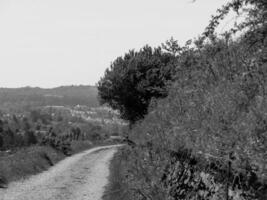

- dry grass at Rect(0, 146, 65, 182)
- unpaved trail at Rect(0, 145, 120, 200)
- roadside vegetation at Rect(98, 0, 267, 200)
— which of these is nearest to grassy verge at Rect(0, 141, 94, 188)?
dry grass at Rect(0, 146, 65, 182)

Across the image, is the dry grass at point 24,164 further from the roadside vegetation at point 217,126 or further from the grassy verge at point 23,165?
the roadside vegetation at point 217,126

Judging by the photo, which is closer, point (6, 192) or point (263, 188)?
point (263, 188)

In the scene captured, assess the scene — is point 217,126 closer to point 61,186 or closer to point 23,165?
point 61,186

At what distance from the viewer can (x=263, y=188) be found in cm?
641

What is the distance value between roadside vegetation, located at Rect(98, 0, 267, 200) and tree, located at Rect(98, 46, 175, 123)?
78.4 feet

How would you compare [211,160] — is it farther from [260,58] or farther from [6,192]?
[6,192]

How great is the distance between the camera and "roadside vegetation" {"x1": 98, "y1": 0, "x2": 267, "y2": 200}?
6.47 meters

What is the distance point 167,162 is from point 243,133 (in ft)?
21.9

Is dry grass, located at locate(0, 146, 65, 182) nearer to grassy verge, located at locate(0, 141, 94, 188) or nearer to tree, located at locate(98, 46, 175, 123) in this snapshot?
grassy verge, located at locate(0, 141, 94, 188)

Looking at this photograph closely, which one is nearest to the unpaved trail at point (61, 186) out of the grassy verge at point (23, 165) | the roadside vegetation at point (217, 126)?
the grassy verge at point (23, 165)

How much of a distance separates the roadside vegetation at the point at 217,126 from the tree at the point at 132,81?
23.9 meters

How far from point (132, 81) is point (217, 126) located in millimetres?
36788

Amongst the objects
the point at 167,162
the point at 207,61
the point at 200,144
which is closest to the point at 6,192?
the point at 167,162

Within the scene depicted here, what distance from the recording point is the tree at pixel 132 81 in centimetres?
4253
